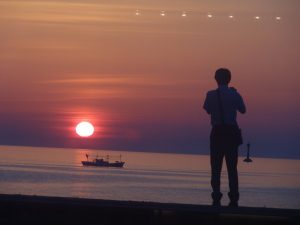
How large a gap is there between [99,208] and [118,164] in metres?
185

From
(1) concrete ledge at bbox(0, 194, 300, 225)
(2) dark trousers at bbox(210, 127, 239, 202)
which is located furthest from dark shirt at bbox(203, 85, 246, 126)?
(1) concrete ledge at bbox(0, 194, 300, 225)

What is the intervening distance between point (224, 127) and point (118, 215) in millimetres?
3451

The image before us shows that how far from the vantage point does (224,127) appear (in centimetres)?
1234

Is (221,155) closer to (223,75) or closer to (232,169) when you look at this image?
(232,169)

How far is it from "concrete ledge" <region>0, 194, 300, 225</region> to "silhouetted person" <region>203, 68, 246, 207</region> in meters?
2.76

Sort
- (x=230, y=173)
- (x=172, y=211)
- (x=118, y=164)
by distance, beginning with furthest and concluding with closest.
Result: (x=118, y=164) → (x=230, y=173) → (x=172, y=211)

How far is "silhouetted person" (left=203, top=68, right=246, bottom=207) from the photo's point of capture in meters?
12.3

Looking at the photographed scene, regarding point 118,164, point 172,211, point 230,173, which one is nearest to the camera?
point 172,211

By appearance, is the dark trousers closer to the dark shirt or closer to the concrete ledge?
the dark shirt

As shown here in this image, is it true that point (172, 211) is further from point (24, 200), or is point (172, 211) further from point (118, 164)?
→ point (118, 164)

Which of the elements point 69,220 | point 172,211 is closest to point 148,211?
point 172,211

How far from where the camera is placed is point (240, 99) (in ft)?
40.7

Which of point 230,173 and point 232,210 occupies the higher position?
point 230,173

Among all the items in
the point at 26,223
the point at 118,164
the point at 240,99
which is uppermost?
the point at 118,164
